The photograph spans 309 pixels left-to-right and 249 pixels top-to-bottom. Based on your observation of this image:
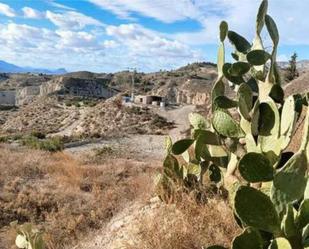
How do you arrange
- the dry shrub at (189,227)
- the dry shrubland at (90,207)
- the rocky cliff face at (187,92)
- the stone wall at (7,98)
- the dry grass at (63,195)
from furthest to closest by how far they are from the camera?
the stone wall at (7,98) < the rocky cliff face at (187,92) < the dry grass at (63,195) < the dry shrubland at (90,207) < the dry shrub at (189,227)

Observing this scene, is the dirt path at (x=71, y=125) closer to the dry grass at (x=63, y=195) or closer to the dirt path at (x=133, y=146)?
the dirt path at (x=133, y=146)

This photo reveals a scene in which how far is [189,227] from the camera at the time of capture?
4910 millimetres

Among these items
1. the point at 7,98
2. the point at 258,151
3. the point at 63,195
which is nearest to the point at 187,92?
the point at 7,98

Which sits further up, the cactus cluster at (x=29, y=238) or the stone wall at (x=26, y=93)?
the cactus cluster at (x=29, y=238)

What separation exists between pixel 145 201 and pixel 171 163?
965 mm

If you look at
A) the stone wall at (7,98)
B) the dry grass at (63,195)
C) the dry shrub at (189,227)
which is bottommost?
the stone wall at (7,98)

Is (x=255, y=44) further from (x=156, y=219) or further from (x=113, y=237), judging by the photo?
(x=113, y=237)

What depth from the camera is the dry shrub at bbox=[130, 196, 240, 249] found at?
4.71 metres

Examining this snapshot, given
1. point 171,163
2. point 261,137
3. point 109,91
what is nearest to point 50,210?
point 171,163

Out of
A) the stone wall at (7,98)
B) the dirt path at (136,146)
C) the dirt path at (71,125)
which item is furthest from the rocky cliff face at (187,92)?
the stone wall at (7,98)

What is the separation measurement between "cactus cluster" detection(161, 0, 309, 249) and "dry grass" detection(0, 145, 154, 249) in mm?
2454

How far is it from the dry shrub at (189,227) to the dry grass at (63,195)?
160 centimetres

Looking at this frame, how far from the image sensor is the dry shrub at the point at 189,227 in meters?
4.71

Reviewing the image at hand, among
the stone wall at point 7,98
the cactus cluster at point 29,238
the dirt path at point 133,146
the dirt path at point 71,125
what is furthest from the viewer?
the stone wall at point 7,98
